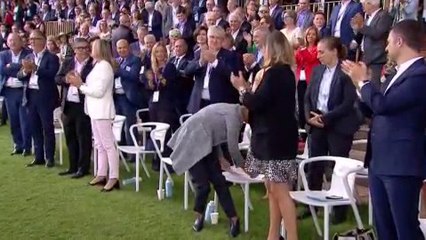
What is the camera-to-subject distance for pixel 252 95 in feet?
15.1

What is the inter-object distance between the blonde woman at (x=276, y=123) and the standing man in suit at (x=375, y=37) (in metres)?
3.03

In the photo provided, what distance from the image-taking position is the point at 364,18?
27.8ft

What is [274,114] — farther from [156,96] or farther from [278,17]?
[278,17]

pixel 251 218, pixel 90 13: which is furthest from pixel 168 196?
pixel 90 13

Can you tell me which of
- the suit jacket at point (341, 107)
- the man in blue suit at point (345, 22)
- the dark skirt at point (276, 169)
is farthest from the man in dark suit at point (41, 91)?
the dark skirt at point (276, 169)

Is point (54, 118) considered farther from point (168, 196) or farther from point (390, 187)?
point (390, 187)

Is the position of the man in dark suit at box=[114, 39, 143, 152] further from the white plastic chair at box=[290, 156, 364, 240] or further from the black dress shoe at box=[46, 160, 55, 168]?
the white plastic chair at box=[290, 156, 364, 240]

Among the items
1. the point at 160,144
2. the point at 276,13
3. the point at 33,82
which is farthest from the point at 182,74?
the point at 276,13

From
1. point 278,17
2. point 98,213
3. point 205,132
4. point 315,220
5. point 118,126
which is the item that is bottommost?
point 98,213

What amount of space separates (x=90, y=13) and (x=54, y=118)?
702 centimetres

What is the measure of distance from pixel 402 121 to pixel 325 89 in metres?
1.98

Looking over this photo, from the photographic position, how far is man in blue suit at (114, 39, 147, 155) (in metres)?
8.35

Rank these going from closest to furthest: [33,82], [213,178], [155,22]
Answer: [213,178]
[33,82]
[155,22]

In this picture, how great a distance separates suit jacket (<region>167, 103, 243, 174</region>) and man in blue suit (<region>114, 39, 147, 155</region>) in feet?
10.1
